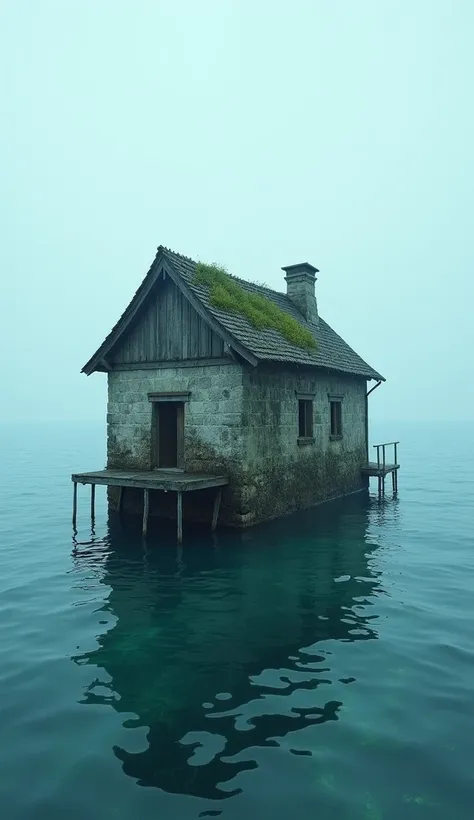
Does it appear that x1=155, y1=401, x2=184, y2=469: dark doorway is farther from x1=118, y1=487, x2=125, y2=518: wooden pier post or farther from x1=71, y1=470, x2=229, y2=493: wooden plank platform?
x1=118, y1=487, x2=125, y2=518: wooden pier post

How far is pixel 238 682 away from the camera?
6.89 m

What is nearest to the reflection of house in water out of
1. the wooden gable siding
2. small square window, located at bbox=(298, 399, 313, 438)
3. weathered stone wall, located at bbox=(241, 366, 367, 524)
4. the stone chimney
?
weathered stone wall, located at bbox=(241, 366, 367, 524)

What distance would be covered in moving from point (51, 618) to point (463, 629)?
643 centimetres

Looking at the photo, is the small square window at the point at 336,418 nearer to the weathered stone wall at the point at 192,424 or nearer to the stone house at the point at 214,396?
the stone house at the point at 214,396

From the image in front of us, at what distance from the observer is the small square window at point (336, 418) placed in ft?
69.2

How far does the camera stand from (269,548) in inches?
549

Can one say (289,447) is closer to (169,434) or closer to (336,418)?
(169,434)

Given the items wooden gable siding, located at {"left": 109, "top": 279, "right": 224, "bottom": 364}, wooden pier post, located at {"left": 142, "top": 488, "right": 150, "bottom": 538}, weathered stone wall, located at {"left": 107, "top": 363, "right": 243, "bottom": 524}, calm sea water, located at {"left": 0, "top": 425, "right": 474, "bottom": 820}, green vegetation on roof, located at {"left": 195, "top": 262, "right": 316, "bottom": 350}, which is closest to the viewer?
calm sea water, located at {"left": 0, "top": 425, "right": 474, "bottom": 820}

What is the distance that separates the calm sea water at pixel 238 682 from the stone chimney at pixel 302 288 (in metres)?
12.0

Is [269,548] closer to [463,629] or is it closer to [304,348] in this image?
[463,629]

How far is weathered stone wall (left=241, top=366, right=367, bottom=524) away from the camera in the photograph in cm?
1517

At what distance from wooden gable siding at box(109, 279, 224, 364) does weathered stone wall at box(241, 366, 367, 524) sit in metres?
1.64

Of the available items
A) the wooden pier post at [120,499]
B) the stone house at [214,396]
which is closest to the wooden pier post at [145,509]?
the stone house at [214,396]

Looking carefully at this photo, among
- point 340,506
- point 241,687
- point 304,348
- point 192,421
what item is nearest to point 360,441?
point 340,506
